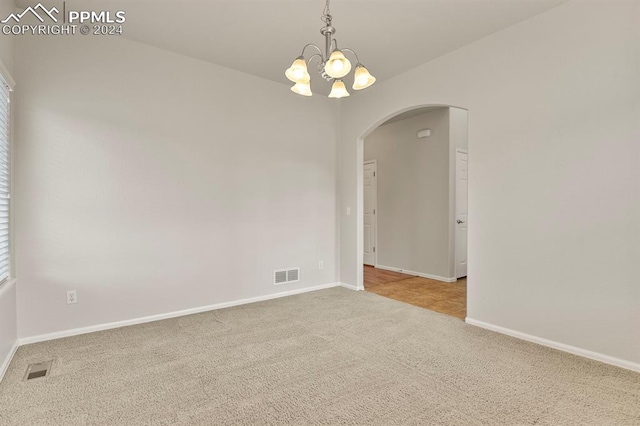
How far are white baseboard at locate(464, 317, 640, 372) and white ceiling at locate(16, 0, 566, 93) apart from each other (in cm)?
282

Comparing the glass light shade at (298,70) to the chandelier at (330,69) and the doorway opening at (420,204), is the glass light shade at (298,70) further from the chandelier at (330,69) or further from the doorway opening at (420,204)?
the doorway opening at (420,204)

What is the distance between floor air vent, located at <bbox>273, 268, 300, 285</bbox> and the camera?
4.38 metres

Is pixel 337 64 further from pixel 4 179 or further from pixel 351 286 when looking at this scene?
pixel 351 286

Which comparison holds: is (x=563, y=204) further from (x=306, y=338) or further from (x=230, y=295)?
(x=230, y=295)

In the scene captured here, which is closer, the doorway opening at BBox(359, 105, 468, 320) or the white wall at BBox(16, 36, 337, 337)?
the white wall at BBox(16, 36, 337, 337)

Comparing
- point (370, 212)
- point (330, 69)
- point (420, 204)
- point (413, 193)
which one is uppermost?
point (330, 69)

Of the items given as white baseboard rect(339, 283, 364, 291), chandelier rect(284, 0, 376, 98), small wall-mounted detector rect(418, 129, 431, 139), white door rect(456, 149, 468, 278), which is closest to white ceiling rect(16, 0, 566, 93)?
chandelier rect(284, 0, 376, 98)

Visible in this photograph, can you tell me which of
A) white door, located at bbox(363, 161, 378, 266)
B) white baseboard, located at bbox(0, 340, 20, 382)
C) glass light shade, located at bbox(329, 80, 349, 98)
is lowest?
white baseboard, located at bbox(0, 340, 20, 382)

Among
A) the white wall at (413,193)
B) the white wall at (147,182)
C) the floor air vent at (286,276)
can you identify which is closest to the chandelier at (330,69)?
the white wall at (147,182)

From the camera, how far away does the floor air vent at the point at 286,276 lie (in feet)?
14.4

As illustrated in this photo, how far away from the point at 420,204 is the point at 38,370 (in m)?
5.29

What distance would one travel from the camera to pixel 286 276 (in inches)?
176

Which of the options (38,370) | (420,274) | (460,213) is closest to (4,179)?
(38,370)

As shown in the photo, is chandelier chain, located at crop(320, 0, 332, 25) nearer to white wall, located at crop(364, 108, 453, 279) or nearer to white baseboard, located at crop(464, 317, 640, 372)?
white baseboard, located at crop(464, 317, 640, 372)
